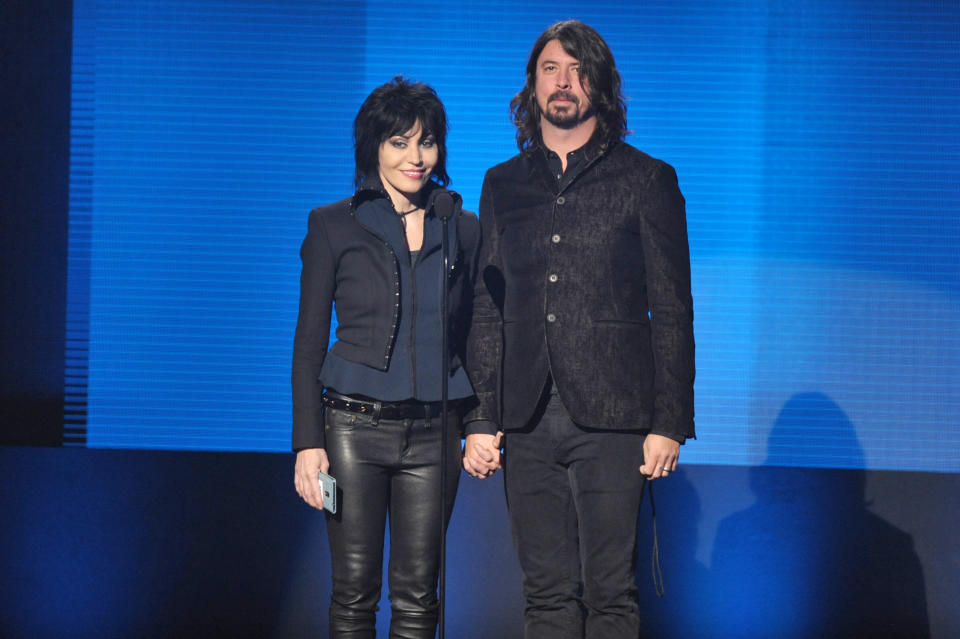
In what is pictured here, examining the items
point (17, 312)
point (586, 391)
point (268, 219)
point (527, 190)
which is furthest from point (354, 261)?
point (17, 312)

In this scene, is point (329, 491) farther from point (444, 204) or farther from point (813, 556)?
point (813, 556)

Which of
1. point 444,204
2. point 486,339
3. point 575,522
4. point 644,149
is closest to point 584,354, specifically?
point 486,339

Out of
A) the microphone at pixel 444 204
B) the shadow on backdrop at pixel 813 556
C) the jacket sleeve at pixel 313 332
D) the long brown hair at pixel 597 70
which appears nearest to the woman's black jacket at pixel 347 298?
the jacket sleeve at pixel 313 332

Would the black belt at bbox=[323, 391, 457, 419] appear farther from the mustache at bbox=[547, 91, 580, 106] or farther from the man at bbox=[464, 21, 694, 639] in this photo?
the mustache at bbox=[547, 91, 580, 106]

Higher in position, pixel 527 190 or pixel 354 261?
pixel 527 190

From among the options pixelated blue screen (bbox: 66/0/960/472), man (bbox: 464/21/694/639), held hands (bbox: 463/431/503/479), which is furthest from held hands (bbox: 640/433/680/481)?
pixelated blue screen (bbox: 66/0/960/472)

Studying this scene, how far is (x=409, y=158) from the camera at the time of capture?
83.8 inches

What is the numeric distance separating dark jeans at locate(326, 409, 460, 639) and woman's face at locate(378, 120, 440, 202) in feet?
1.81

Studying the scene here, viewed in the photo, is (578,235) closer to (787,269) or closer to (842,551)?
(787,269)

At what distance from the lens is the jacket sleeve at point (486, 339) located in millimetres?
2119

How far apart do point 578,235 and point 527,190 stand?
0.19 m

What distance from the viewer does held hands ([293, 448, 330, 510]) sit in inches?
82.4

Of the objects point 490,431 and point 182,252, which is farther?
point 182,252

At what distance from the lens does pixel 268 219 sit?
325cm
